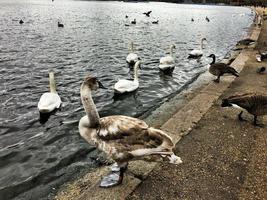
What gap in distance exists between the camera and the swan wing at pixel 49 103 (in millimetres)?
A: 10226

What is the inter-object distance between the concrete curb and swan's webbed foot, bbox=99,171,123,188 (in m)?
0.08

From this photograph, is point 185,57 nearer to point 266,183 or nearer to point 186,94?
point 186,94

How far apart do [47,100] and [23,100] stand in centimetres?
163

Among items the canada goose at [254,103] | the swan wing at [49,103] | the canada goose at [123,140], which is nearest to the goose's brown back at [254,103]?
the canada goose at [254,103]

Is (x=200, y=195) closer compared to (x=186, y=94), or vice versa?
(x=200, y=195)

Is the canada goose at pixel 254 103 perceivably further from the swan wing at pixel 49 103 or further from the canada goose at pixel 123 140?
the swan wing at pixel 49 103

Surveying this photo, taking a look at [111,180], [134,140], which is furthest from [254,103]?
[111,180]

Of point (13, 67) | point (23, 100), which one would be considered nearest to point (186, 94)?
point (23, 100)

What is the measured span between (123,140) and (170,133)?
2.38 m

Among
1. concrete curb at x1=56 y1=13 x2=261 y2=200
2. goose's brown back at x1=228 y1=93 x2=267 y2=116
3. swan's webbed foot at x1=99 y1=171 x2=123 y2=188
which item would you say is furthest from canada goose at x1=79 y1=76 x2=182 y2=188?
goose's brown back at x1=228 y1=93 x2=267 y2=116

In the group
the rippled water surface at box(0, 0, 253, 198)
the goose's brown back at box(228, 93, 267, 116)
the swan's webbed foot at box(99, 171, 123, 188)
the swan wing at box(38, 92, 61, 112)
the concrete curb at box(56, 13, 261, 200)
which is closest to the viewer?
the concrete curb at box(56, 13, 261, 200)

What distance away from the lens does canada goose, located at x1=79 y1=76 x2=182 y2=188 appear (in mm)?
5105

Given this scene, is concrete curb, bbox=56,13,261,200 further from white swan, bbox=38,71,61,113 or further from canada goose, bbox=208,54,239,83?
white swan, bbox=38,71,61,113

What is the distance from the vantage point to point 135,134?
5.19 metres
